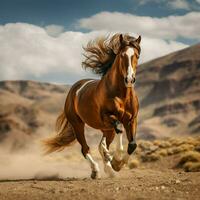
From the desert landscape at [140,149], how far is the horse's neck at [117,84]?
1844mm

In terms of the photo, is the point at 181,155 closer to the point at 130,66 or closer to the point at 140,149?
the point at 140,149

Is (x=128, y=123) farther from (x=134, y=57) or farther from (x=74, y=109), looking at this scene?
(x=74, y=109)

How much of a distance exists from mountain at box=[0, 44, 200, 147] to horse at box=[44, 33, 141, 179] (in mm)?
48644

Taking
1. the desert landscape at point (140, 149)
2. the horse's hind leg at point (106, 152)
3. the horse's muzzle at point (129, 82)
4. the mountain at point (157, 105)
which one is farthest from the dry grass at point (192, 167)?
the mountain at point (157, 105)

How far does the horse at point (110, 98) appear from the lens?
9.70 m

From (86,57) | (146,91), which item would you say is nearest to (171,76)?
(146,91)

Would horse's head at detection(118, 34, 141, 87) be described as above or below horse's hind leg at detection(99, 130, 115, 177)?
above

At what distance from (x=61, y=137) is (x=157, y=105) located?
137210 mm

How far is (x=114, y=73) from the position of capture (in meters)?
10.0

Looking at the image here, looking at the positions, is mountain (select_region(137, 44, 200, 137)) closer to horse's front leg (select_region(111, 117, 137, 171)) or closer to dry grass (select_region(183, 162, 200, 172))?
dry grass (select_region(183, 162, 200, 172))

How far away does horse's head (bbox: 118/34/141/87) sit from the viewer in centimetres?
923

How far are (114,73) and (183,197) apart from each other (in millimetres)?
3605

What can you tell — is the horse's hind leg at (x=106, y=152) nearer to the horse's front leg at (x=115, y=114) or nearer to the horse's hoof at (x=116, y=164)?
the horse's hoof at (x=116, y=164)

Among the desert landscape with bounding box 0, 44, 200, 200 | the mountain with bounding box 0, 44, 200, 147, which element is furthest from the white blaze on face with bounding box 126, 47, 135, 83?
the mountain with bounding box 0, 44, 200, 147
